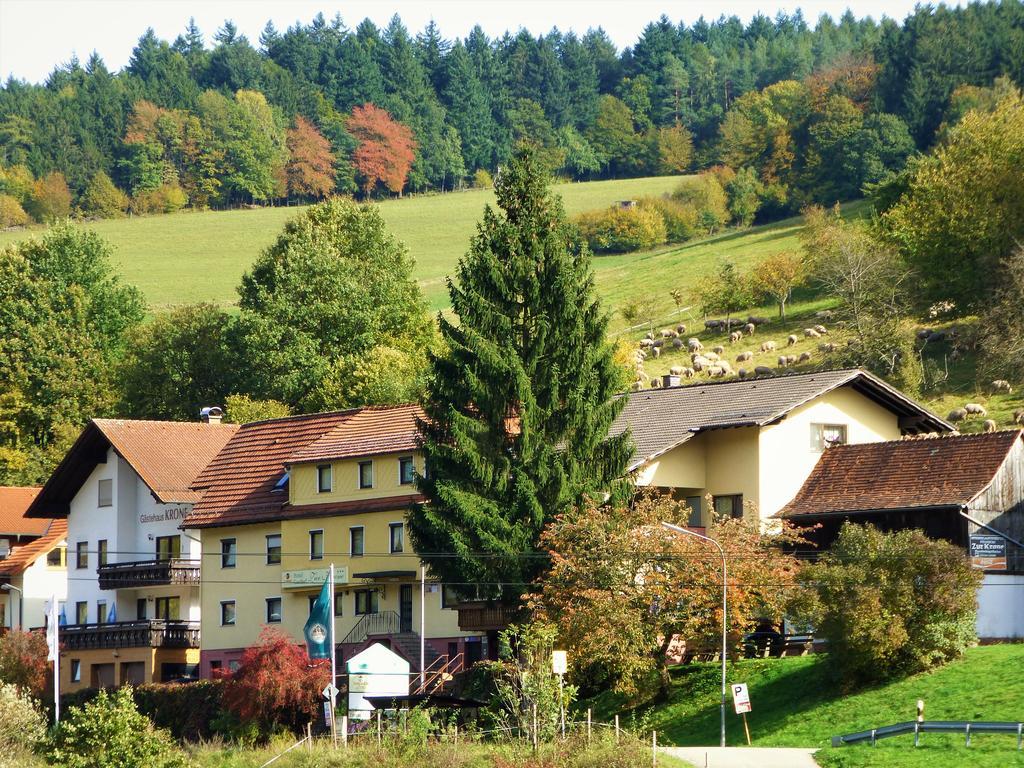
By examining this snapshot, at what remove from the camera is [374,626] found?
202 feet

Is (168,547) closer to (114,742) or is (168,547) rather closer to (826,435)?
(114,742)

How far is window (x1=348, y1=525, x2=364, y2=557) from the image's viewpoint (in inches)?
2470

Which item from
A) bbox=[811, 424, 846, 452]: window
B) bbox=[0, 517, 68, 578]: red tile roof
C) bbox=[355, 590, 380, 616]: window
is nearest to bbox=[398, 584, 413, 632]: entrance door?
bbox=[355, 590, 380, 616]: window

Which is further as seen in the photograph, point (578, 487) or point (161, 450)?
point (161, 450)

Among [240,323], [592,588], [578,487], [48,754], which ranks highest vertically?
[240,323]

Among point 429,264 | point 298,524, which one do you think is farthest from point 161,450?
point 429,264

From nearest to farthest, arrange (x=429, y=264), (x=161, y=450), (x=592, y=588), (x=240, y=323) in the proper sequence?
1. (x=592, y=588)
2. (x=161, y=450)
3. (x=240, y=323)
4. (x=429, y=264)

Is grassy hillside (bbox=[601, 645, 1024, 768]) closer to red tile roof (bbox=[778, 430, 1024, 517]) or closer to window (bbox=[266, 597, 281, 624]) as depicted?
red tile roof (bbox=[778, 430, 1024, 517])

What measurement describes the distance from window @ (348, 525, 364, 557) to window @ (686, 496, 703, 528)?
12.4 metres

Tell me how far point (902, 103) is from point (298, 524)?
120 metres

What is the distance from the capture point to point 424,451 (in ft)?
179

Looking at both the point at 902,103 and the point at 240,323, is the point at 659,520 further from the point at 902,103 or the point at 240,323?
the point at 902,103

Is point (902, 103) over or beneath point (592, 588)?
over

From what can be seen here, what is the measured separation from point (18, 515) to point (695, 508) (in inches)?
1491
